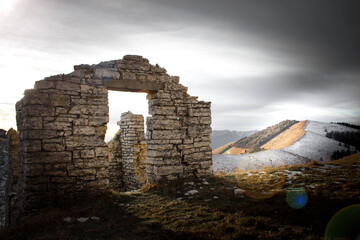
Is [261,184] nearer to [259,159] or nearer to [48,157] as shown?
[48,157]

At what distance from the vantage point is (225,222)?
153 inches

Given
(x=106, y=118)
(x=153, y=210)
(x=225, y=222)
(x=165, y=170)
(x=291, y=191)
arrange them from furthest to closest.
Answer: (x=165, y=170)
(x=106, y=118)
(x=291, y=191)
(x=153, y=210)
(x=225, y=222)

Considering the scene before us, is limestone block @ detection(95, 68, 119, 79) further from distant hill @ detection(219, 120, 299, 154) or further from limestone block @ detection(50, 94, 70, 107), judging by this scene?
distant hill @ detection(219, 120, 299, 154)

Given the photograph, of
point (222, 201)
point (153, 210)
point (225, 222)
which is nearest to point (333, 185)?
point (222, 201)

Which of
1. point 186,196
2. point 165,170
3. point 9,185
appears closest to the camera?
point 186,196

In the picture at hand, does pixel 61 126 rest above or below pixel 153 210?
above

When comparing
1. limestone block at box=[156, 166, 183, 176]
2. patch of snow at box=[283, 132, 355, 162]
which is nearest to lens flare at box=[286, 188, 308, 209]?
limestone block at box=[156, 166, 183, 176]

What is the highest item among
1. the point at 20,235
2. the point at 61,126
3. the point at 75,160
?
the point at 61,126

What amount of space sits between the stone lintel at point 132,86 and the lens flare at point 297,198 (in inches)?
174

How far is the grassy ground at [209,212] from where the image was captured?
3609 millimetres

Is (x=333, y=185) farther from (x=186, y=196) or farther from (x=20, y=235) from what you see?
(x=20, y=235)

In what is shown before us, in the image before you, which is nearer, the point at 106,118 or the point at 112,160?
the point at 106,118

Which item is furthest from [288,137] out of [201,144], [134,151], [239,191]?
[239,191]

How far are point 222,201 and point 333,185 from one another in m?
2.57
